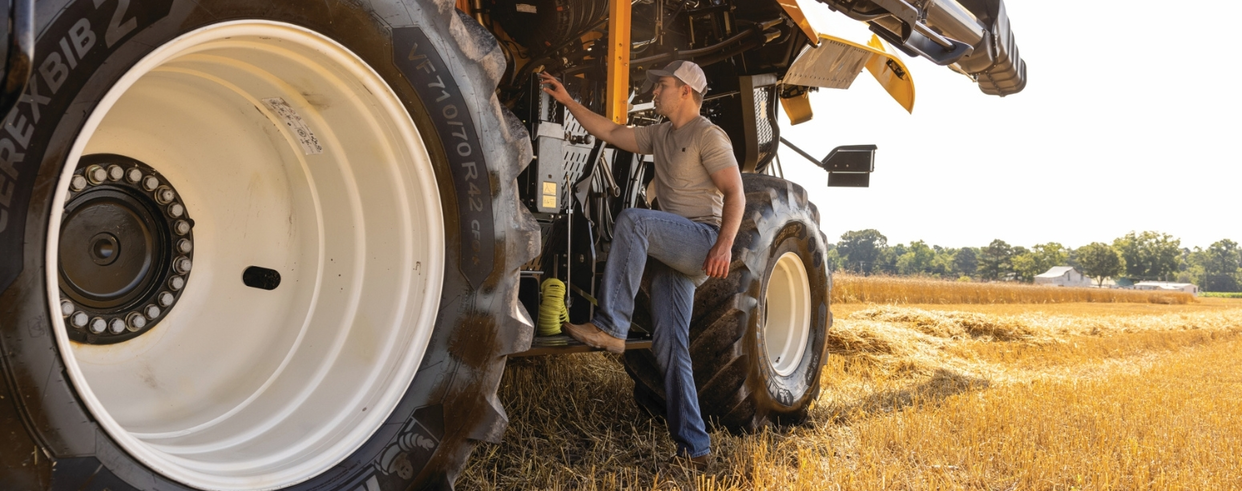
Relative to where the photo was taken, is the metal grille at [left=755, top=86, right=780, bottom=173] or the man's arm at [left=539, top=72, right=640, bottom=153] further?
the metal grille at [left=755, top=86, right=780, bottom=173]

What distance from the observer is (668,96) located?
4.03m

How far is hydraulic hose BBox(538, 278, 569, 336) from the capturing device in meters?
3.51

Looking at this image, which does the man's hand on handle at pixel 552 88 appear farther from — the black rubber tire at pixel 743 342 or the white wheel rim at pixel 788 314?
the white wheel rim at pixel 788 314

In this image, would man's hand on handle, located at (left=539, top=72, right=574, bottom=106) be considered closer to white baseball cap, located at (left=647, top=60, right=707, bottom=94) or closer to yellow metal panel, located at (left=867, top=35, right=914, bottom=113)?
white baseball cap, located at (left=647, top=60, right=707, bottom=94)

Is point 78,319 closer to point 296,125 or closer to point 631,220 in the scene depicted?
point 296,125

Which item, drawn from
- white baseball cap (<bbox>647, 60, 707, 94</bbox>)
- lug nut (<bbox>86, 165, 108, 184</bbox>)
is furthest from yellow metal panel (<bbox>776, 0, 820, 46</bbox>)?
lug nut (<bbox>86, 165, 108, 184</bbox>)

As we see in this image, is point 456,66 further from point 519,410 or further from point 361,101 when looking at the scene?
point 519,410

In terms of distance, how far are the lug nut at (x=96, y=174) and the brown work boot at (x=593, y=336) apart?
5.67 feet

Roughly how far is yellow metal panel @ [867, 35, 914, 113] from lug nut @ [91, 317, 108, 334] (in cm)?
443

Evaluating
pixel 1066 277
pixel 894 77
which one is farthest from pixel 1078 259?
pixel 894 77

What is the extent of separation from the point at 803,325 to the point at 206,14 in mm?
4077

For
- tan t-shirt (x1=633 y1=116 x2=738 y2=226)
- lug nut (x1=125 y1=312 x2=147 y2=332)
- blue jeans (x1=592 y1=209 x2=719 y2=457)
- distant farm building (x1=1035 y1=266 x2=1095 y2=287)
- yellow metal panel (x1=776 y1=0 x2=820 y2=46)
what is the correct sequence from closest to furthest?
lug nut (x1=125 y1=312 x2=147 y2=332), blue jeans (x1=592 y1=209 x2=719 y2=457), tan t-shirt (x1=633 y1=116 x2=738 y2=226), yellow metal panel (x1=776 y1=0 x2=820 y2=46), distant farm building (x1=1035 y1=266 x2=1095 y2=287)

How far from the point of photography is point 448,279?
2451 mm

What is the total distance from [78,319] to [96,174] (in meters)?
0.37
